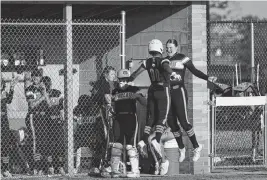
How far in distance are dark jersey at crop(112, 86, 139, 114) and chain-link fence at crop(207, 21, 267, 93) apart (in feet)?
9.70

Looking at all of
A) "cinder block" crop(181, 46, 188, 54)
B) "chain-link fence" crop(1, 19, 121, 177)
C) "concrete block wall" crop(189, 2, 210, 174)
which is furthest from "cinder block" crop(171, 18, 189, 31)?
"chain-link fence" crop(1, 19, 121, 177)

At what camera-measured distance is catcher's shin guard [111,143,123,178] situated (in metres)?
13.9

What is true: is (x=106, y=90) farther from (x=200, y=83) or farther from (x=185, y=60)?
(x=200, y=83)

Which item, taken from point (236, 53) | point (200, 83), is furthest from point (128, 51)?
point (236, 53)

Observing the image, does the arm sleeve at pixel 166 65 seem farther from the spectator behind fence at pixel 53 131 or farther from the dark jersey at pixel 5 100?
the dark jersey at pixel 5 100

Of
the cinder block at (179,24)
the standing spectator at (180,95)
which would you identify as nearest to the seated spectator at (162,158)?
the standing spectator at (180,95)

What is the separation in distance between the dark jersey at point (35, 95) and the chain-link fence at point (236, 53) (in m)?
3.83

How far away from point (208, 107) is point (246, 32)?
10.5 metres

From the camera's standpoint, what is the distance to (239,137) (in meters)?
16.2

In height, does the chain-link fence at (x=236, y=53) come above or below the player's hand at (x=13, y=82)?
above

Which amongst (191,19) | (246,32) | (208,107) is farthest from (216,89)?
(246,32)

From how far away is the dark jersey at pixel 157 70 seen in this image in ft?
45.2

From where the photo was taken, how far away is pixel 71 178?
14.0 m

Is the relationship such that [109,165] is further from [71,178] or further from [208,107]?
[208,107]
